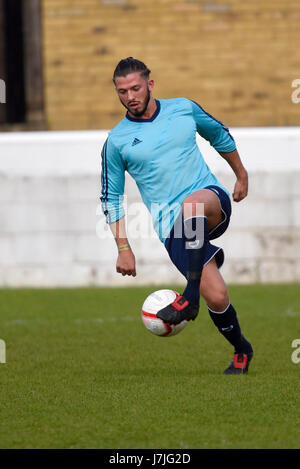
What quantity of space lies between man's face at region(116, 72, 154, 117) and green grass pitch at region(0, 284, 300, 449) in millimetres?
1970

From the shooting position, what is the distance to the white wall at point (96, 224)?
554 inches

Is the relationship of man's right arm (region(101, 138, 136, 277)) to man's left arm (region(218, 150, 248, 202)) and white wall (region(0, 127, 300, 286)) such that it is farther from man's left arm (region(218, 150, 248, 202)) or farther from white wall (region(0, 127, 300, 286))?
white wall (region(0, 127, 300, 286))

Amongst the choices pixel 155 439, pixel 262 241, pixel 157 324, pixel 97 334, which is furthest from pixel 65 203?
→ pixel 155 439

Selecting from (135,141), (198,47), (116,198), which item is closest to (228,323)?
(116,198)

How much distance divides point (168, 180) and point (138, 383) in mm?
1477

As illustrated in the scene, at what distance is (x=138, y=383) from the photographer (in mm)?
6805

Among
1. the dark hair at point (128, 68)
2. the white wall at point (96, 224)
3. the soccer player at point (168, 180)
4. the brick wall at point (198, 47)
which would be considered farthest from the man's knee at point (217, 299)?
the brick wall at point (198, 47)

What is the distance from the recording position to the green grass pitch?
17.0ft

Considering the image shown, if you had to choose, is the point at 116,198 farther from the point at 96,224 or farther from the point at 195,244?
the point at 96,224

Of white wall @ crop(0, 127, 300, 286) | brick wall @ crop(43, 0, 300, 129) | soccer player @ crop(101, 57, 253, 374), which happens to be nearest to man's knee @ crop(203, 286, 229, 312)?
soccer player @ crop(101, 57, 253, 374)

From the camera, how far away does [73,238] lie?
14.2 meters

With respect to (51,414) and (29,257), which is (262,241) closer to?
(29,257)

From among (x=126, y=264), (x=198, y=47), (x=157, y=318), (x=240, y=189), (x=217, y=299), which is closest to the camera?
(x=157, y=318)

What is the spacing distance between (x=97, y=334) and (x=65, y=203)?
4.75 meters
